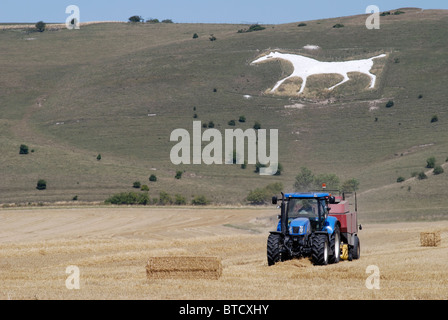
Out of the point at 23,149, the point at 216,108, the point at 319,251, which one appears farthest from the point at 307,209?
the point at 216,108

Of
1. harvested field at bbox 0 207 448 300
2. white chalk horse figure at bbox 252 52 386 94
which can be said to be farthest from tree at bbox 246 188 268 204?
white chalk horse figure at bbox 252 52 386 94

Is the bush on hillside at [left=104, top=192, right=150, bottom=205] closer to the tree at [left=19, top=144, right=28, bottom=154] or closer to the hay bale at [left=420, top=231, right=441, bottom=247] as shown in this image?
the tree at [left=19, top=144, right=28, bottom=154]

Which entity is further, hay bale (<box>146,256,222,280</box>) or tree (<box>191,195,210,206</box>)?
tree (<box>191,195,210,206</box>)

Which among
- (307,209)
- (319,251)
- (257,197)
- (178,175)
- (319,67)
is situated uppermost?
(319,67)

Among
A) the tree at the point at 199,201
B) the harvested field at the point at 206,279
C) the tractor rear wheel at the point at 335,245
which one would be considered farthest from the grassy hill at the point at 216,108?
the tractor rear wheel at the point at 335,245

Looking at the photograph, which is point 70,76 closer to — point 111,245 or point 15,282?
point 111,245

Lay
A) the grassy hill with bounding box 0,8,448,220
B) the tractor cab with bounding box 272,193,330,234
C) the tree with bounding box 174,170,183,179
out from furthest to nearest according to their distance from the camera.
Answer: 1. the tree with bounding box 174,170,183,179
2. the grassy hill with bounding box 0,8,448,220
3. the tractor cab with bounding box 272,193,330,234

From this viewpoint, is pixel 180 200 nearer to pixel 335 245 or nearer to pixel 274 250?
pixel 335 245
